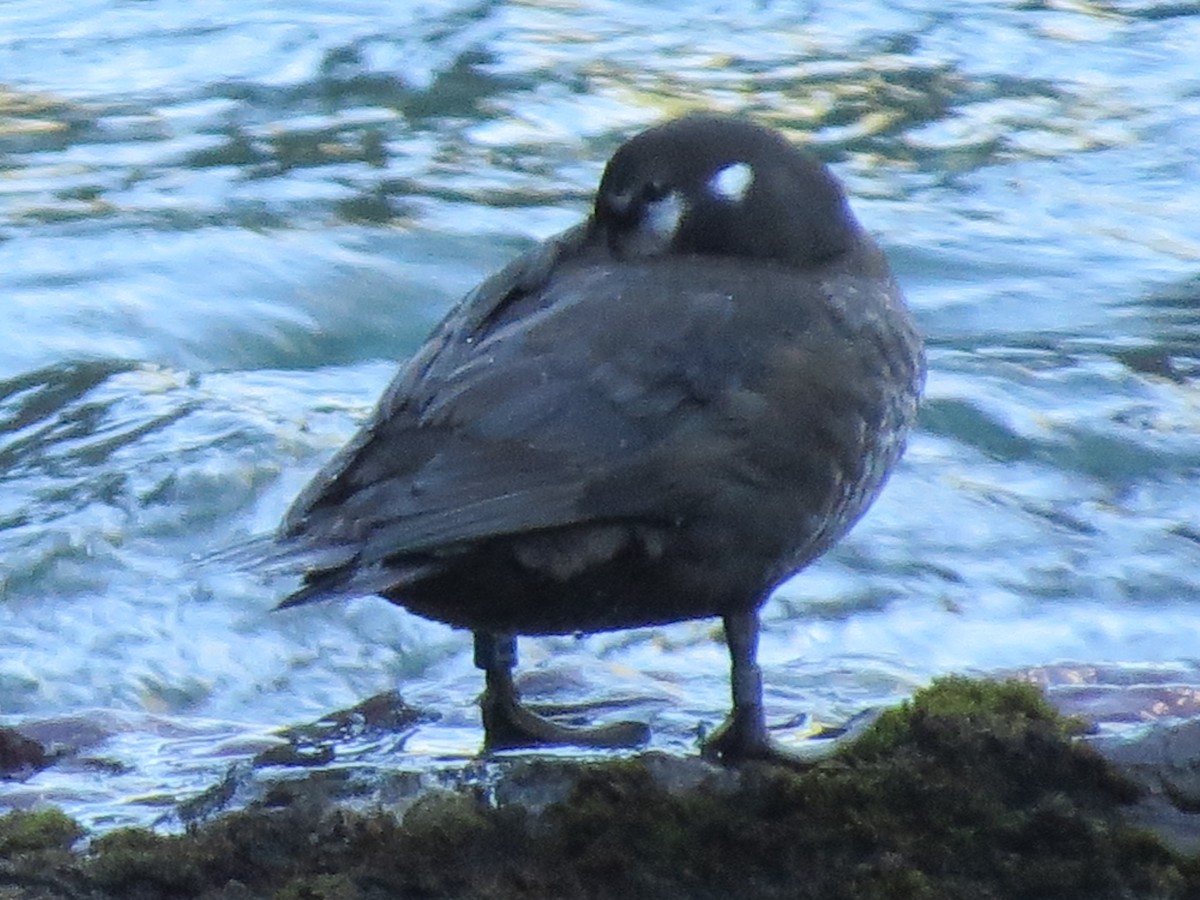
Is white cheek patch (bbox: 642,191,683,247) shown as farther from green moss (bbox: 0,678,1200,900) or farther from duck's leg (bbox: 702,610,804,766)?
green moss (bbox: 0,678,1200,900)

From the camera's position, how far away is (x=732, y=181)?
4773 mm

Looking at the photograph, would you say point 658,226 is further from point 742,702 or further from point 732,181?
point 742,702

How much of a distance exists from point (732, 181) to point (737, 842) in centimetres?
170

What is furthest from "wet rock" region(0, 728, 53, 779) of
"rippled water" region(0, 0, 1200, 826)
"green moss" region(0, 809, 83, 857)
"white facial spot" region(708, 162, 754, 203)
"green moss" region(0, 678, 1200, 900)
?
"white facial spot" region(708, 162, 754, 203)

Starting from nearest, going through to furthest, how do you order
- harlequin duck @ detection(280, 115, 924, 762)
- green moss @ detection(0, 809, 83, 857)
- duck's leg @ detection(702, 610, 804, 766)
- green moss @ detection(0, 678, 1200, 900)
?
1. green moss @ detection(0, 678, 1200, 900)
2. green moss @ detection(0, 809, 83, 857)
3. harlequin duck @ detection(280, 115, 924, 762)
4. duck's leg @ detection(702, 610, 804, 766)

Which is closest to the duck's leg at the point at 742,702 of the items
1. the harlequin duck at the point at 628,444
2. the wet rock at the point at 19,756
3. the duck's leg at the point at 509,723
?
the harlequin duck at the point at 628,444

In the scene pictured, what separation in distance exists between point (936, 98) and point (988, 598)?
4.86 m

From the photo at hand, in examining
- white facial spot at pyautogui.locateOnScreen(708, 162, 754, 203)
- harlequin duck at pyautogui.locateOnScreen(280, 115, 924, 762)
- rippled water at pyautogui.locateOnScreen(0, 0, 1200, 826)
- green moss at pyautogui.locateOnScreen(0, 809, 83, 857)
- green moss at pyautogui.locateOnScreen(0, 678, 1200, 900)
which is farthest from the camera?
rippled water at pyautogui.locateOnScreen(0, 0, 1200, 826)

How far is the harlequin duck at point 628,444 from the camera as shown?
4.10 m

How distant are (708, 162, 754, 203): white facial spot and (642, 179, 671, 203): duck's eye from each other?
0.30ft

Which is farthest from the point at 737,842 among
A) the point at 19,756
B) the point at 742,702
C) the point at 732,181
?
the point at 19,756

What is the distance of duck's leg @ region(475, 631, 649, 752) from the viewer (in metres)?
4.63

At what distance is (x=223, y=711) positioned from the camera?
6258 mm

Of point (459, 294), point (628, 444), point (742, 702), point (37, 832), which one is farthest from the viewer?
point (459, 294)
